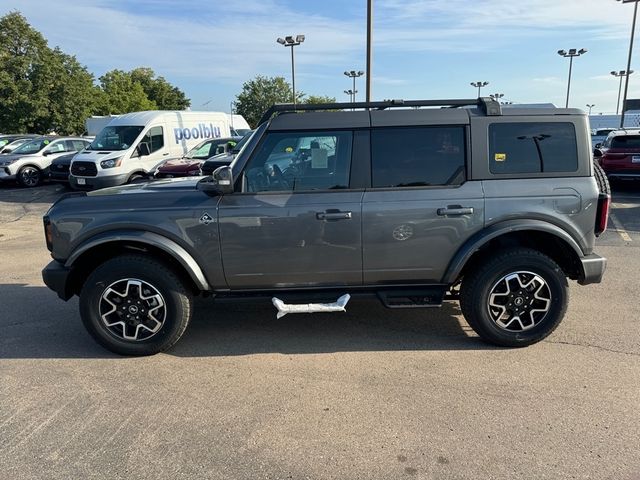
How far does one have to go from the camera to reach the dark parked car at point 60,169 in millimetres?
15750

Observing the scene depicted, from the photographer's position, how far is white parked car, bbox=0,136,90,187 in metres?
16.5

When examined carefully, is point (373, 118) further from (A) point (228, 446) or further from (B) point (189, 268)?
(A) point (228, 446)

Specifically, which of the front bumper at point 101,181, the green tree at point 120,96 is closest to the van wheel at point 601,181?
the front bumper at point 101,181

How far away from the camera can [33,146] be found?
17750mm

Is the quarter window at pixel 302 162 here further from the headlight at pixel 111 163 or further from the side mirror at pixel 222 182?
the headlight at pixel 111 163

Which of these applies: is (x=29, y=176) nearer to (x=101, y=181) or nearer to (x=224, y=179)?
(x=101, y=181)

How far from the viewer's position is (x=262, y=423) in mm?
3082

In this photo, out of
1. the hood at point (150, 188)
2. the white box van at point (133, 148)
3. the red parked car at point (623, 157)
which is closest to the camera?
the hood at point (150, 188)

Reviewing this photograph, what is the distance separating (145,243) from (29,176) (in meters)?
15.7

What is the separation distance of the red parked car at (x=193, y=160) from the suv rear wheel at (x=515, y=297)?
33.7 feet

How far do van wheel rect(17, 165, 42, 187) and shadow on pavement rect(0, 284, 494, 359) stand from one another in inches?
537

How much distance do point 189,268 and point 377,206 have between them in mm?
1553

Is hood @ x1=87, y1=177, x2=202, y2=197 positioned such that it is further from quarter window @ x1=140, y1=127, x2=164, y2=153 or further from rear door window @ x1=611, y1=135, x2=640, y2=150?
rear door window @ x1=611, y1=135, x2=640, y2=150

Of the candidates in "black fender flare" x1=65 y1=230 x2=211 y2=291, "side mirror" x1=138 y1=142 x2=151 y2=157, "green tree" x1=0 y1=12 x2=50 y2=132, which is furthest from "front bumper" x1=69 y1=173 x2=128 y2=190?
"green tree" x1=0 y1=12 x2=50 y2=132
